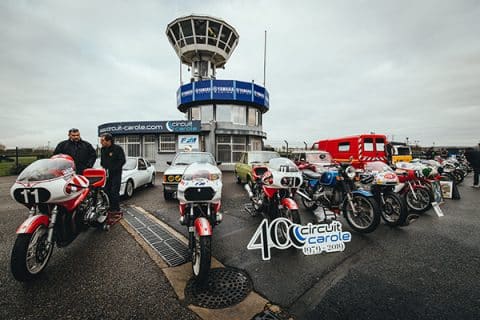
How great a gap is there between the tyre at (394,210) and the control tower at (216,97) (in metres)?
14.3

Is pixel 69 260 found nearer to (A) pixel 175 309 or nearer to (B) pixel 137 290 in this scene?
(B) pixel 137 290

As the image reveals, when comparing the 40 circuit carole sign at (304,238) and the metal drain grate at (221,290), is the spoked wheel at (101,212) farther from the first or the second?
the 40 circuit carole sign at (304,238)

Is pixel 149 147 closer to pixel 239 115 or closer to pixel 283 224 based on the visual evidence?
pixel 239 115

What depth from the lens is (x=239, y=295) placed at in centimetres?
230

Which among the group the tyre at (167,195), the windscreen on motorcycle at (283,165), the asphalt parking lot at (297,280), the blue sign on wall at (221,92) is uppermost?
the blue sign on wall at (221,92)

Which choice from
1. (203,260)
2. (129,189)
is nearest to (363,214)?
(203,260)

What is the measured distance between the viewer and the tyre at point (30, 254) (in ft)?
7.58

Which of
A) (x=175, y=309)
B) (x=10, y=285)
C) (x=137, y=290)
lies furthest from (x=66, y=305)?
(x=175, y=309)

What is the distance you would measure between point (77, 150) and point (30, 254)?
8.57 ft

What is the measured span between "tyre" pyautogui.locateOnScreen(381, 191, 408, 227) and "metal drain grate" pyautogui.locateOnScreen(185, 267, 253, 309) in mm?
3723

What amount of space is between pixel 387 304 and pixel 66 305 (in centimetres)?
339

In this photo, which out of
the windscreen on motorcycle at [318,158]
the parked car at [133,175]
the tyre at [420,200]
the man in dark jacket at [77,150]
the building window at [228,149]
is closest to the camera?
the man in dark jacket at [77,150]

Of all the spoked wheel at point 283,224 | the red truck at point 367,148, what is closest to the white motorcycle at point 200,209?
the spoked wheel at point 283,224

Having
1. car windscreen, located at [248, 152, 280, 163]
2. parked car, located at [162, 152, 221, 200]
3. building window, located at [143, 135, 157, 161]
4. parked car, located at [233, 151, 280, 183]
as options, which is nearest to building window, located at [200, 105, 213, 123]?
building window, located at [143, 135, 157, 161]
